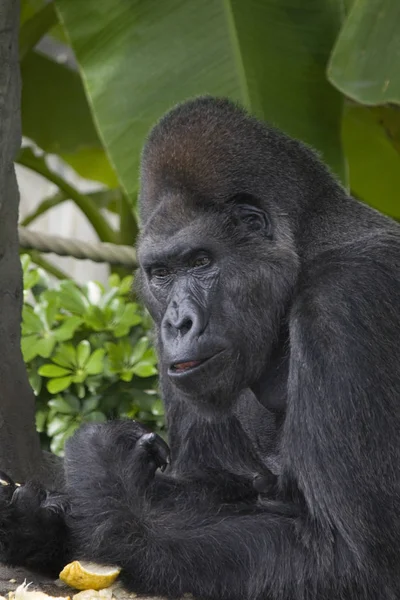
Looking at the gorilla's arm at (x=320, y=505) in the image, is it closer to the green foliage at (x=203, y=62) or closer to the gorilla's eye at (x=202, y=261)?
the gorilla's eye at (x=202, y=261)

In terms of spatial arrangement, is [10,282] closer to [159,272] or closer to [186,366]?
[159,272]

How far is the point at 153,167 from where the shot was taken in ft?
10.7

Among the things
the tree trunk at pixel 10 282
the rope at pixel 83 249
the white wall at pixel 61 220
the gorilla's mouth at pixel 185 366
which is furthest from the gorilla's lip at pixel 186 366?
the white wall at pixel 61 220

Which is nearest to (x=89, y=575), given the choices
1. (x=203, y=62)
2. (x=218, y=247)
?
(x=218, y=247)

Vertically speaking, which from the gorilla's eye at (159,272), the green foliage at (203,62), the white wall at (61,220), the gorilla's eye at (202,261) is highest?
the gorilla's eye at (202,261)

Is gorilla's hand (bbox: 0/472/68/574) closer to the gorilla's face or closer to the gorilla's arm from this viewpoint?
the gorilla's arm

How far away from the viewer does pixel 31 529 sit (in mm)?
3045

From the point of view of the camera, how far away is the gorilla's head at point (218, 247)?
2982mm

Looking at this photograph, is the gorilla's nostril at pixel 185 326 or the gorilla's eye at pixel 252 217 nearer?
the gorilla's nostril at pixel 185 326

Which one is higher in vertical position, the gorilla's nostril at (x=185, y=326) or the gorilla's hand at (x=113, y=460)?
the gorilla's nostril at (x=185, y=326)

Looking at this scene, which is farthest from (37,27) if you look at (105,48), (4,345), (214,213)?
(214,213)

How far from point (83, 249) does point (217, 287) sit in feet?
6.84

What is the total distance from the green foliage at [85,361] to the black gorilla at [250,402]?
1.01 metres

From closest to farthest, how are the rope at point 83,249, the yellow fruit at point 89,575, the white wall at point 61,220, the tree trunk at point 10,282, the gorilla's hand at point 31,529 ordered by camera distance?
the yellow fruit at point 89,575 < the gorilla's hand at point 31,529 < the tree trunk at point 10,282 < the rope at point 83,249 < the white wall at point 61,220
